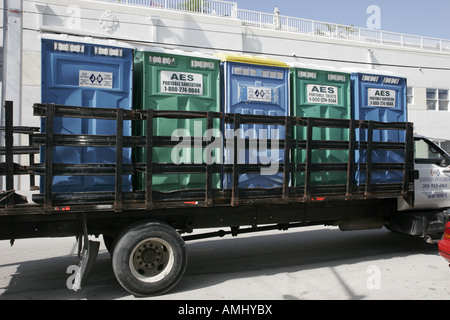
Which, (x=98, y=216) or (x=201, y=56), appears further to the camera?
(x=201, y=56)

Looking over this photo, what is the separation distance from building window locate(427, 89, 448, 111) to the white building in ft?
0.15

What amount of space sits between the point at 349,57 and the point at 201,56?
1406cm

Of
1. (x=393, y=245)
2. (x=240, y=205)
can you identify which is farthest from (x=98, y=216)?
(x=393, y=245)

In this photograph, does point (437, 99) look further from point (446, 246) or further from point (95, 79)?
point (95, 79)

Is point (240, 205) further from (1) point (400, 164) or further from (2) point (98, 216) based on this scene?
(1) point (400, 164)

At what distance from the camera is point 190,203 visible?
460 cm

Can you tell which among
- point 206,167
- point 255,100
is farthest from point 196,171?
point 255,100

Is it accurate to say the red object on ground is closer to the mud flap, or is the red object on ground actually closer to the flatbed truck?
the flatbed truck

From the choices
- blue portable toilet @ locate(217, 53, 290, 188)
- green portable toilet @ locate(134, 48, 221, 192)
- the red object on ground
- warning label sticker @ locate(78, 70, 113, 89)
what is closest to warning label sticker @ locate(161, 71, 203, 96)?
green portable toilet @ locate(134, 48, 221, 192)

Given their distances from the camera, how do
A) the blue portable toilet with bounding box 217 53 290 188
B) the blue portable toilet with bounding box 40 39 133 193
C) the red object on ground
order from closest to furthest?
the blue portable toilet with bounding box 40 39 133 193, the red object on ground, the blue portable toilet with bounding box 217 53 290 188

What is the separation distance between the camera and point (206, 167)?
4625mm

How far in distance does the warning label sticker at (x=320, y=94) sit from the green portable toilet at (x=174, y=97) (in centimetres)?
160

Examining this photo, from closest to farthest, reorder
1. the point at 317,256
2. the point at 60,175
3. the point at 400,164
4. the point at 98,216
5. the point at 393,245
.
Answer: the point at 60,175 < the point at 98,216 < the point at 400,164 < the point at 317,256 < the point at 393,245

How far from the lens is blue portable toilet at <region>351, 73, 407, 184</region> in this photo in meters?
5.81
